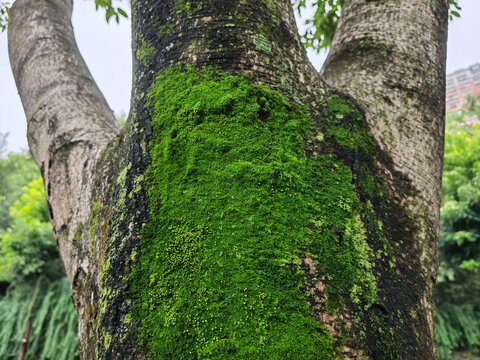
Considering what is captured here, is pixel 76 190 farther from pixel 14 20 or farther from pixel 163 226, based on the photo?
pixel 14 20

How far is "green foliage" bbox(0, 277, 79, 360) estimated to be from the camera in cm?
745

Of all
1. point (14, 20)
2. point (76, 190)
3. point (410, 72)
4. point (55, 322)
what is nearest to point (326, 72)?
point (410, 72)

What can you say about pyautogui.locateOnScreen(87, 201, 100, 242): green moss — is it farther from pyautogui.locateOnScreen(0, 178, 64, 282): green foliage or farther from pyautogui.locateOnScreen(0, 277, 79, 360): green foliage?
pyautogui.locateOnScreen(0, 178, 64, 282): green foliage

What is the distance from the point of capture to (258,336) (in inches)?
33.9

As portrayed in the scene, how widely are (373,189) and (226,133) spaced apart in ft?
1.79

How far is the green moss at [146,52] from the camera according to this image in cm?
138

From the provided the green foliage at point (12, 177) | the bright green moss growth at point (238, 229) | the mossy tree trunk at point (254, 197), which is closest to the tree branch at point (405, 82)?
the mossy tree trunk at point (254, 197)

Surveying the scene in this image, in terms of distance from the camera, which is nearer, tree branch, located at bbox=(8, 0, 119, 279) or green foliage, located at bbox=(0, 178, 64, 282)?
tree branch, located at bbox=(8, 0, 119, 279)

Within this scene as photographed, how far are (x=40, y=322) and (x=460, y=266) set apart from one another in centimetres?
1017

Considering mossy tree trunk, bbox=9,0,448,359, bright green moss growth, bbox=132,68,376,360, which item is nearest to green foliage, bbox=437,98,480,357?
mossy tree trunk, bbox=9,0,448,359

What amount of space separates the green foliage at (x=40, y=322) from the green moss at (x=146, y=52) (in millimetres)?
7815

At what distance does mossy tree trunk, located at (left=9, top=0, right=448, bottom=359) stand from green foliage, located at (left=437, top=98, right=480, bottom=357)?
29.4 ft

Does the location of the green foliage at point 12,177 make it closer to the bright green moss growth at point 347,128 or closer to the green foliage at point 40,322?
the green foliage at point 40,322

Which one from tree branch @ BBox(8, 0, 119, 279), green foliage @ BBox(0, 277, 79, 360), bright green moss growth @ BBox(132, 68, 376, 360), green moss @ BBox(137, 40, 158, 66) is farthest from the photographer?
green foliage @ BBox(0, 277, 79, 360)
